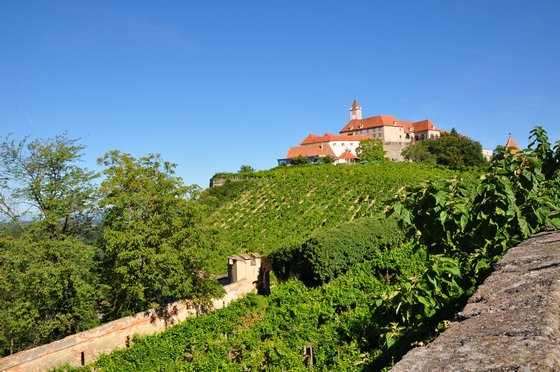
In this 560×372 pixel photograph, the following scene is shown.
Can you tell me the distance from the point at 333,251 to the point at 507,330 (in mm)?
16919

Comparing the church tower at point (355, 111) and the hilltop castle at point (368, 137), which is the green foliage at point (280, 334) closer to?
the hilltop castle at point (368, 137)

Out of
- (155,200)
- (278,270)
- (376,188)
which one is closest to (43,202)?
(155,200)

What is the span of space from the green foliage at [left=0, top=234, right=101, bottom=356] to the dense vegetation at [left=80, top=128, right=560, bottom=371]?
102 inches

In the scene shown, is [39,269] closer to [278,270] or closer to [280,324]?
[280,324]

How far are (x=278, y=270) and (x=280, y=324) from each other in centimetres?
726

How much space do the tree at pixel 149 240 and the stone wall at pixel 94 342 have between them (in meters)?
0.67

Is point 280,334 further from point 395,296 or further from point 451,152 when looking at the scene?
point 451,152

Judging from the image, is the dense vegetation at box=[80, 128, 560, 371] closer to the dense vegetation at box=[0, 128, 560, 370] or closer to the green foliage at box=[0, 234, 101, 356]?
the dense vegetation at box=[0, 128, 560, 370]

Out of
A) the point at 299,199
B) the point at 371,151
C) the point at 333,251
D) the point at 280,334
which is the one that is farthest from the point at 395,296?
the point at 371,151

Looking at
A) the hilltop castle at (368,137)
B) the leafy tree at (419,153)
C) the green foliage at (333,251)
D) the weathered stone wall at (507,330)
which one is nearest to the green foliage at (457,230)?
the weathered stone wall at (507,330)

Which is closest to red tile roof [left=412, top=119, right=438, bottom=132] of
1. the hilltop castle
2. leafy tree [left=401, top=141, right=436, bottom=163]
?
the hilltop castle

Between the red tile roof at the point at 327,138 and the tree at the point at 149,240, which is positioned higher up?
the red tile roof at the point at 327,138

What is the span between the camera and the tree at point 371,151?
79375mm

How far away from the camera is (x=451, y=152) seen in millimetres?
72125
